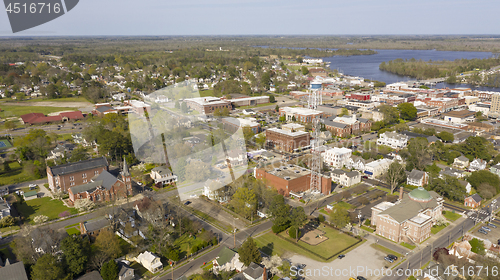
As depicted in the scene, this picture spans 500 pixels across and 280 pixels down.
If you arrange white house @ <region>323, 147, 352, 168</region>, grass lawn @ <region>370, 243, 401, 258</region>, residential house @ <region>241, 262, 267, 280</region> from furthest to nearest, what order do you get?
1. white house @ <region>323, 147, 352, 168</region>
2. grass lawn @ <region>370, 243, 401, 258</region>
3. residential house @ <region>241, 262, 267, 280</region>

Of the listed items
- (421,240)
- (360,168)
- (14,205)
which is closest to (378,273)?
(421,240)

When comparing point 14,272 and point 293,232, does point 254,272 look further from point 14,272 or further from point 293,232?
point 14,272

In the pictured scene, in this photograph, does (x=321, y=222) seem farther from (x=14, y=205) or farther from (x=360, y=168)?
(x=14, y=205)

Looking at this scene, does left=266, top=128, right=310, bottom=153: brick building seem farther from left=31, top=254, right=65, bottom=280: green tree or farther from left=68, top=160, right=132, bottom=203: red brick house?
left=31, top=254, right=65, bottom=280: green tree

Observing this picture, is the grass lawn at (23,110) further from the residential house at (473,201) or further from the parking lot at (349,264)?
the residential house at (473,201)

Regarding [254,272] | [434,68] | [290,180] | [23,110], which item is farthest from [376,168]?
[434,68]

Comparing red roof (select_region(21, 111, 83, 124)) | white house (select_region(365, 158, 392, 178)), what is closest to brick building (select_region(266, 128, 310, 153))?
white house (select_region(365, 158, 392, 178))
